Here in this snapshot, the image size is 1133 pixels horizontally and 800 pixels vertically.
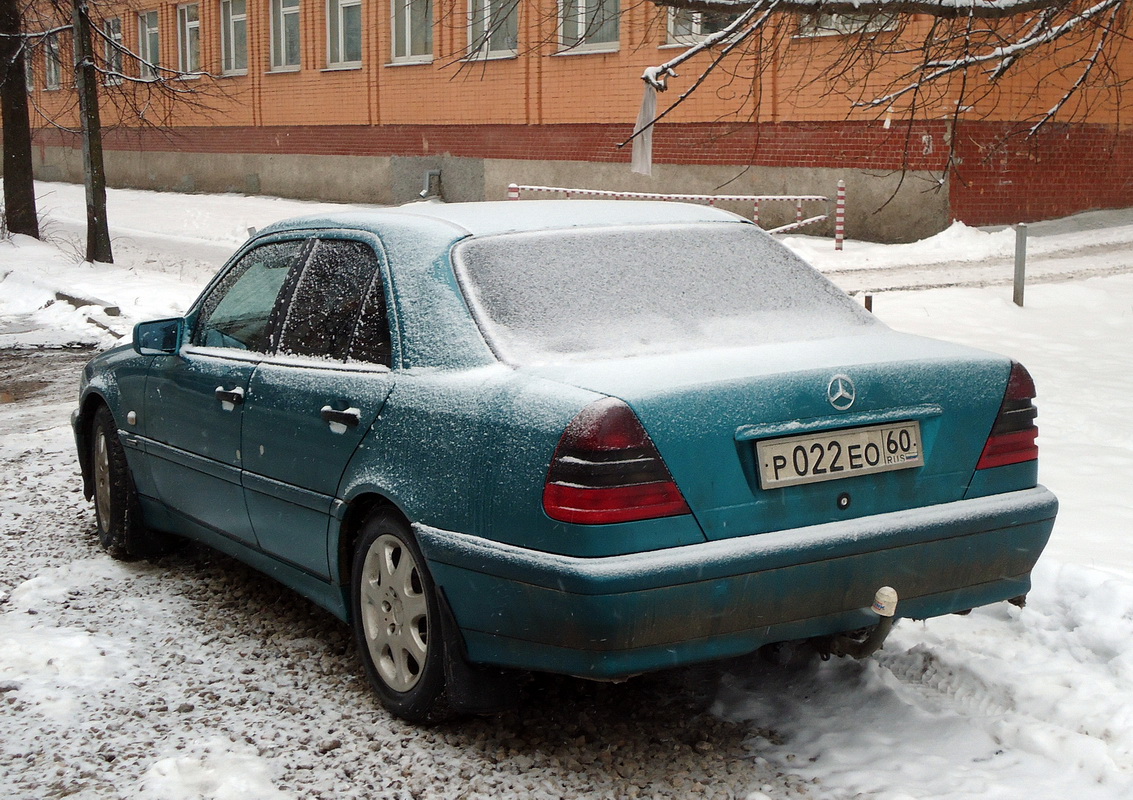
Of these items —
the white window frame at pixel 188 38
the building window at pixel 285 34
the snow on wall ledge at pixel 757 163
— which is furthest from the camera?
the white window frame at pixel 188 38

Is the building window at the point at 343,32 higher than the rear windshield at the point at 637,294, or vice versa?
the building window at the point at 343,32

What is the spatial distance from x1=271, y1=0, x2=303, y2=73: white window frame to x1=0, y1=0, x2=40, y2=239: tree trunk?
13.0 meters

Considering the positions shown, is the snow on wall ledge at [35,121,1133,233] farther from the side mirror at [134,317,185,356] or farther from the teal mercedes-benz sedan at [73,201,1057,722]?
the teal mercedes-benz sedan at [73,201,1057,722]

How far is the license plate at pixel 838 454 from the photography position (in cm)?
360

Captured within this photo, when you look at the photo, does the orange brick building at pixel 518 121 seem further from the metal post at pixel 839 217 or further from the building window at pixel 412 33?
the metal post at pixel 839 217

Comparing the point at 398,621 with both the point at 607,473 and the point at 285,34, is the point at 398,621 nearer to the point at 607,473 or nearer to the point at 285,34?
the point at 607,473

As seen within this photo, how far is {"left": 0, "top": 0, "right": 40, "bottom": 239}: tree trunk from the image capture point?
20234 millimetres

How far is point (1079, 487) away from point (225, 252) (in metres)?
17.0

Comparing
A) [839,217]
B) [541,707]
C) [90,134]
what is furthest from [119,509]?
[839,217]

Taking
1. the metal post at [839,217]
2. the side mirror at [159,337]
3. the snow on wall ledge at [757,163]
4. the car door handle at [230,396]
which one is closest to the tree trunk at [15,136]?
the snow on wall ledge at [757,163]

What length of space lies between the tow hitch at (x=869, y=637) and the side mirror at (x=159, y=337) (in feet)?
8.98

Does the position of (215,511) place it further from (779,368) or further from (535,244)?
(779,368)

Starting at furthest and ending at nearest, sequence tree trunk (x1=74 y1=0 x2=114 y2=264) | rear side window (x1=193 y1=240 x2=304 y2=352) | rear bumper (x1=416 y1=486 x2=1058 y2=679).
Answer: tree trunk (x1=74 y1=0 x2=114 y2=264)
rear side window (x1=193 y1=240 x2=304 y2=352)
rear bumper (x1=416 y1=486 x2=1058 y2=679)

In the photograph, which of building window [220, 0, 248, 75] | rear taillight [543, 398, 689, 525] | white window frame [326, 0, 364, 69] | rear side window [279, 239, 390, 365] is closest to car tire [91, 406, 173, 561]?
rear side window [279, 239, 390, 365]
